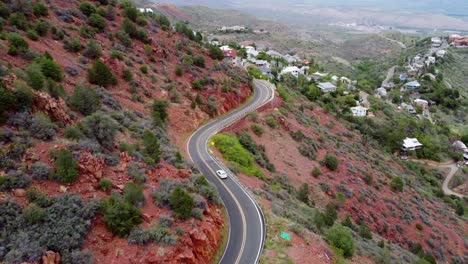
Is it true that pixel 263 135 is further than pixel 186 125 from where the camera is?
Yes

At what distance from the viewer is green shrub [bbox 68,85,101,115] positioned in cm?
2245

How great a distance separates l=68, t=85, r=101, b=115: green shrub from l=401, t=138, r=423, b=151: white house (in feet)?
205

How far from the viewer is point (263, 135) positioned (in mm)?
40438

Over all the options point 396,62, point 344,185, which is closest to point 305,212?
point 344,185

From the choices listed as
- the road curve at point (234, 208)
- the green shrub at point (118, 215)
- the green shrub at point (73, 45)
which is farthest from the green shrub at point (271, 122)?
the green shrub at point (118, 215)

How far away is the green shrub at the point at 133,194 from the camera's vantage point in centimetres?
1667

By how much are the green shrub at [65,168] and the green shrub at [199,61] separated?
3499 cm

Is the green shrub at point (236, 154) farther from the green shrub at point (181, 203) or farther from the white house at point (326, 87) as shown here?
the white house at point (326, 87)

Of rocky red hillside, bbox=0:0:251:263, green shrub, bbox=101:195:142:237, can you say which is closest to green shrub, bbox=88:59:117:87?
rocky red hillside, bbox=0:0:251:263

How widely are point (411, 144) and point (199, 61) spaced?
4902 cm

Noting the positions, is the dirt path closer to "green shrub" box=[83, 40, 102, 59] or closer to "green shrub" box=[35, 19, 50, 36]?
"green shrub" box=[83, 40, 102, 59]

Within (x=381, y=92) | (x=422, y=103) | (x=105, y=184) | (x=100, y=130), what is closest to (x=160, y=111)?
(x=100, y=130)

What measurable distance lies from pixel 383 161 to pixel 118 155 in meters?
47.5

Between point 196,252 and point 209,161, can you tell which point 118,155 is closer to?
point 196,252
